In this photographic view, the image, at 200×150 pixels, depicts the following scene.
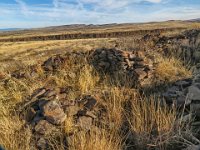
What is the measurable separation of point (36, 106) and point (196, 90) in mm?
2790

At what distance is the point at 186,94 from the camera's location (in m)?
6.14

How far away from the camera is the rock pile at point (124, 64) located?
8.17m

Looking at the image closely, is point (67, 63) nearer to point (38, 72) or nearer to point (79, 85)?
point (38, 72)

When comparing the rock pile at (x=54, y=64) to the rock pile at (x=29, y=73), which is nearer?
the rock pile at (x=29, y=73)

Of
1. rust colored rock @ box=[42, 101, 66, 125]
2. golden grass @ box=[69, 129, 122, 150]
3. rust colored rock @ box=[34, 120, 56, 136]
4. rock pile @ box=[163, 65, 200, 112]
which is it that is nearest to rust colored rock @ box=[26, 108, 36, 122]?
rust colored rock @ box=[42, 101, 66, 125]

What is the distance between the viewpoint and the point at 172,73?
8484 millimetres

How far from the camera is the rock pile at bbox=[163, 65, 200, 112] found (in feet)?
18.7

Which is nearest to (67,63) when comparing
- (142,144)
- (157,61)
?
(157,61)

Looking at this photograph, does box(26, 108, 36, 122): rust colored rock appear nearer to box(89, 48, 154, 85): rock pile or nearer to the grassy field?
the grassy field

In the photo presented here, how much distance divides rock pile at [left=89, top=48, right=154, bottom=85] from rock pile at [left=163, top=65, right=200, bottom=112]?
3.60ft

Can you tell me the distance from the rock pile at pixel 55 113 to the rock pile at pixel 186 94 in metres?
1.32

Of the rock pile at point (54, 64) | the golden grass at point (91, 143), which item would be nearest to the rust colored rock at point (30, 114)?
the golden grass at point (91, 143)

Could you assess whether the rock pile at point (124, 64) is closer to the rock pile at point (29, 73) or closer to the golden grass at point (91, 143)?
the rock pile at point (29, 73)

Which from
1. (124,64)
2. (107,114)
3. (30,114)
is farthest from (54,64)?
(107,114)
